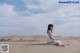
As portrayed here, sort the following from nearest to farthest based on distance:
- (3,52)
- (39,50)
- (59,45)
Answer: (3,52), (39,50), (59,45)

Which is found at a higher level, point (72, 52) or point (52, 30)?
point (52, 30)

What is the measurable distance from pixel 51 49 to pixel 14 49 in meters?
1.35

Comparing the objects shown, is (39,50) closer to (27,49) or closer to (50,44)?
(27,49)

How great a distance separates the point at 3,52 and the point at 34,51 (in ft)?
3.73

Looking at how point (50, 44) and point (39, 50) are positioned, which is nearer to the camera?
point (39, 50)

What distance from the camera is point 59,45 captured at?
39.4 ft

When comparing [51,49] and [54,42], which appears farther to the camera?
[54,42]

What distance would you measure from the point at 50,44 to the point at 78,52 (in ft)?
7.27

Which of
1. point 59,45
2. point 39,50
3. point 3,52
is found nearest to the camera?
point 3,52

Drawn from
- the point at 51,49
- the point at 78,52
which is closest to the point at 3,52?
the point at 51,49

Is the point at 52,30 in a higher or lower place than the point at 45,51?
higher

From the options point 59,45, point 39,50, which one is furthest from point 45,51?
point 59,45

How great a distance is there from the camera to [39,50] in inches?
416

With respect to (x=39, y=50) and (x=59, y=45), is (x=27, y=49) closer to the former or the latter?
(x=39, y=50)
